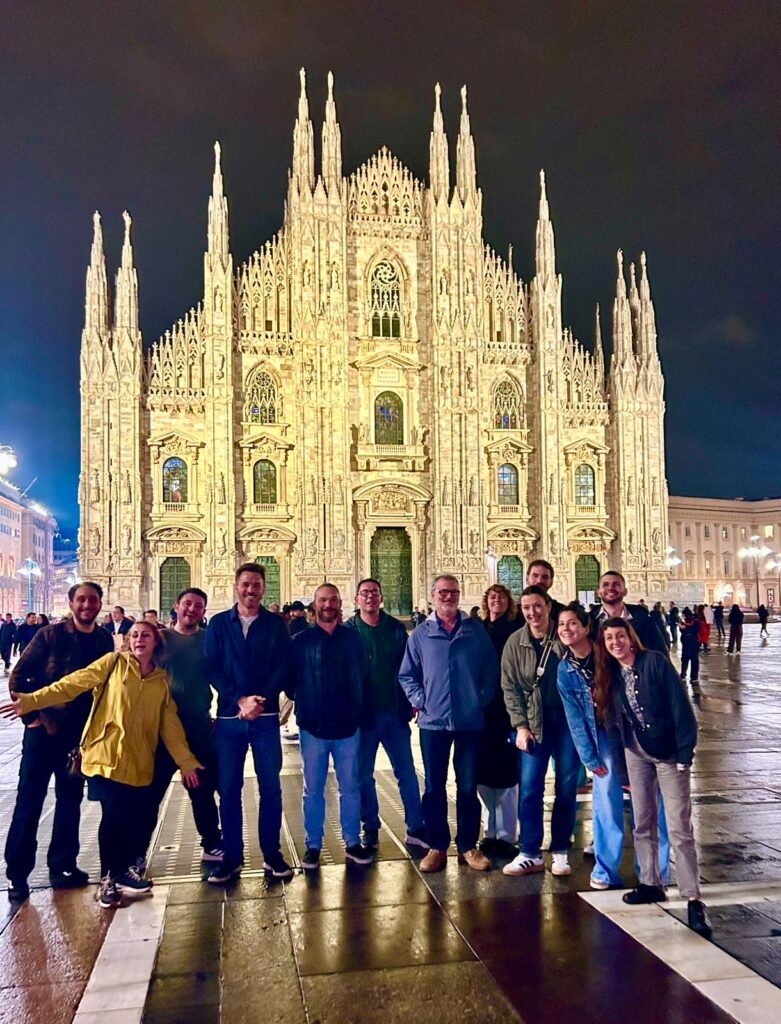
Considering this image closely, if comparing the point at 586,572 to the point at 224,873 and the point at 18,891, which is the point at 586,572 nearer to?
the point at 224,873

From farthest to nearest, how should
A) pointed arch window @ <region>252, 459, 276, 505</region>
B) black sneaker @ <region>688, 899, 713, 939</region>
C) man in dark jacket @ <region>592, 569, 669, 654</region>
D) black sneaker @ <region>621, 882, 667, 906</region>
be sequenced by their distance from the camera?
pointed arch window @ <region>252, 459, 276, 505</region> < man in dark jacket @ <region>592, 569, 669, 654</region> < black sneaker @ <region>621, 882, 667, 906</region> < black sneaker @ <region>688, 899, 713, 939</region>

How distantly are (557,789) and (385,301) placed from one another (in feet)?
114

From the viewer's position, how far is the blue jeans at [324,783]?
20.6ft

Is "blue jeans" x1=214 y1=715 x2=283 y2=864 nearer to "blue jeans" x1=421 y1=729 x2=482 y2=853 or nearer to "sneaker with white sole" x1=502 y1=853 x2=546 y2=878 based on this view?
"blue jeans" x1=421 y1=729 x2=482 y2=853

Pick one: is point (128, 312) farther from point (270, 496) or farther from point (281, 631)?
point (281, 631)

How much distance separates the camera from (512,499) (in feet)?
129

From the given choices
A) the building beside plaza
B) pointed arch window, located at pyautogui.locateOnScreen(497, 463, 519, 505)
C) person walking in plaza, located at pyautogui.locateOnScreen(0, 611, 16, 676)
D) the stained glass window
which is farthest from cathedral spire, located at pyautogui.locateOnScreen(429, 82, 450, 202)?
person walking in plaza, located at pyautogui.locateOnScreen(0, 611, 16, 676)

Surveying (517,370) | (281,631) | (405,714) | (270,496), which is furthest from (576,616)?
(517,370)

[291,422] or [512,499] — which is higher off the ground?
[291,422]

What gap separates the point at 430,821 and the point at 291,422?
104 ft

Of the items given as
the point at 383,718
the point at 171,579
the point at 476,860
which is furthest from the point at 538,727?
the point at 171,579

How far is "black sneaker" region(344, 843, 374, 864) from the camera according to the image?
616 cm

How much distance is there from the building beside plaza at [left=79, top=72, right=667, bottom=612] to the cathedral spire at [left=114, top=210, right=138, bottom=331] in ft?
0.33

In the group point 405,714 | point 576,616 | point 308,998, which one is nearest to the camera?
point 308,998
